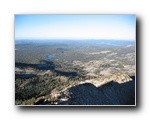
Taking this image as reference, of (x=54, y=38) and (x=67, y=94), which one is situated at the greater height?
(x=54, y=38)

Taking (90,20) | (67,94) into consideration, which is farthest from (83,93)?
(90,20)

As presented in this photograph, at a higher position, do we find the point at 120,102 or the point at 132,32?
the point at 132,32
